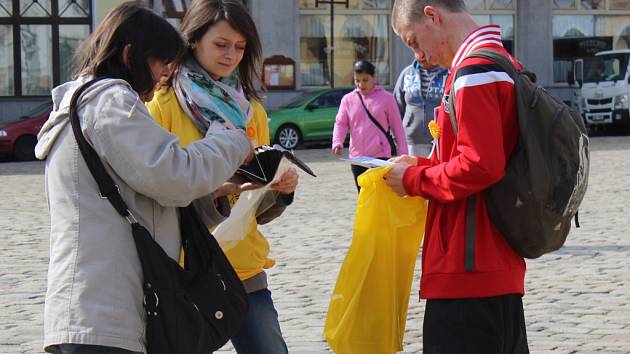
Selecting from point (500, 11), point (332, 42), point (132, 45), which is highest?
point (500, 11)

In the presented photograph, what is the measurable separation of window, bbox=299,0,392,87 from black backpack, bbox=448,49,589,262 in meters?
32.3

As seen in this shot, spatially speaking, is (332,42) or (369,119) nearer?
(369,119)

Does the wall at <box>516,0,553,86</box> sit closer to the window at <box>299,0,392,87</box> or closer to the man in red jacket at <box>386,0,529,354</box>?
the window at <box>299,0,392,87</box>

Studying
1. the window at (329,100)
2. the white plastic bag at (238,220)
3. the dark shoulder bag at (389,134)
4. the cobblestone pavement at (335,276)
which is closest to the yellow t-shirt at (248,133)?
the white plastic bag at (238,220)

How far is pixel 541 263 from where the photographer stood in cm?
967

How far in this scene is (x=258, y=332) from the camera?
14.4ft

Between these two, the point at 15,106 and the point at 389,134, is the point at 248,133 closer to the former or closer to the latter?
the point at 389,134

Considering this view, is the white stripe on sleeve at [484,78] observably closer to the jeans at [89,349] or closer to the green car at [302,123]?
the jeans at [89,349]

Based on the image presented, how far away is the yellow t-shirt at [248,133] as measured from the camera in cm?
417

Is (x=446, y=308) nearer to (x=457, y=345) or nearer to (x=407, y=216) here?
(x=457, y=345)

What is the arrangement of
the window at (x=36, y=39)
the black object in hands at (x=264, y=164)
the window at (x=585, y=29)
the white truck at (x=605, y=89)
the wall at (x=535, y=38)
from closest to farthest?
the black object in hands at (x=264, y=164)
the white truck at (x=605, y=89)
the window at (x=36, y=39)
the wall at (x=535, y=38)
the window at (x=585, y=29)

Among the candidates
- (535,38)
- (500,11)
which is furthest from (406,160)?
(500,11)

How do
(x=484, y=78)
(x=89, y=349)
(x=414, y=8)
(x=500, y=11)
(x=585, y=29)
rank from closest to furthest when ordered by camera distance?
(x=89, y=349)
(x=484, y=78)
(x=414, y=8)
(x=500, y=11)
(x=585, y=29)

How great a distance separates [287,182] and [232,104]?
342mm
